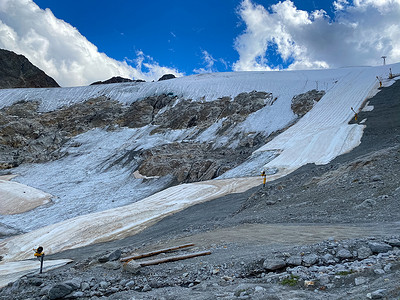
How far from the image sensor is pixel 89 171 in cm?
3516

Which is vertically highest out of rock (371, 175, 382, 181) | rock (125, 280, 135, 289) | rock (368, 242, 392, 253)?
rock (371, 175, 382, 181)

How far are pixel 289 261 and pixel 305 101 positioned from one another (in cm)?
3768

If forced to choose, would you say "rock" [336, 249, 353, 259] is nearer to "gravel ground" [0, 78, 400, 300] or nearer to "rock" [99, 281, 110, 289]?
"gravel ground" [0, 78, 400, 300]

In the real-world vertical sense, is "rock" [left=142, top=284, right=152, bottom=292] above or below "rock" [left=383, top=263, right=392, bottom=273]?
below

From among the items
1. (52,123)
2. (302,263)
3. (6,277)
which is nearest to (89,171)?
(52,123)

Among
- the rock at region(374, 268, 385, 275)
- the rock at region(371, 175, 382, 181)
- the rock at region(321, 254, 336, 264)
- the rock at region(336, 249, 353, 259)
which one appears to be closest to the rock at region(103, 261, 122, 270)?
the rock at region(321, 254, 336, 264)

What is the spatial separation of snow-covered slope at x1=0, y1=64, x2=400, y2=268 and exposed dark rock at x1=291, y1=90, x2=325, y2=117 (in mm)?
835

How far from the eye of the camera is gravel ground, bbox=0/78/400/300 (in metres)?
3.91

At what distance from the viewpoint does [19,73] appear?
3260 inches

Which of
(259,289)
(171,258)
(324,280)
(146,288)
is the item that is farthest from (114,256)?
(324,280)

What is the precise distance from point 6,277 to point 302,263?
8658 millimetres

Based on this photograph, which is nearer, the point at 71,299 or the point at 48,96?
the point at 71,299

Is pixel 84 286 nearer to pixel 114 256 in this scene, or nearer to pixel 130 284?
pixel 130 284

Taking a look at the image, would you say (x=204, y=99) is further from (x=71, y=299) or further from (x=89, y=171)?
(x=71, y=299)
